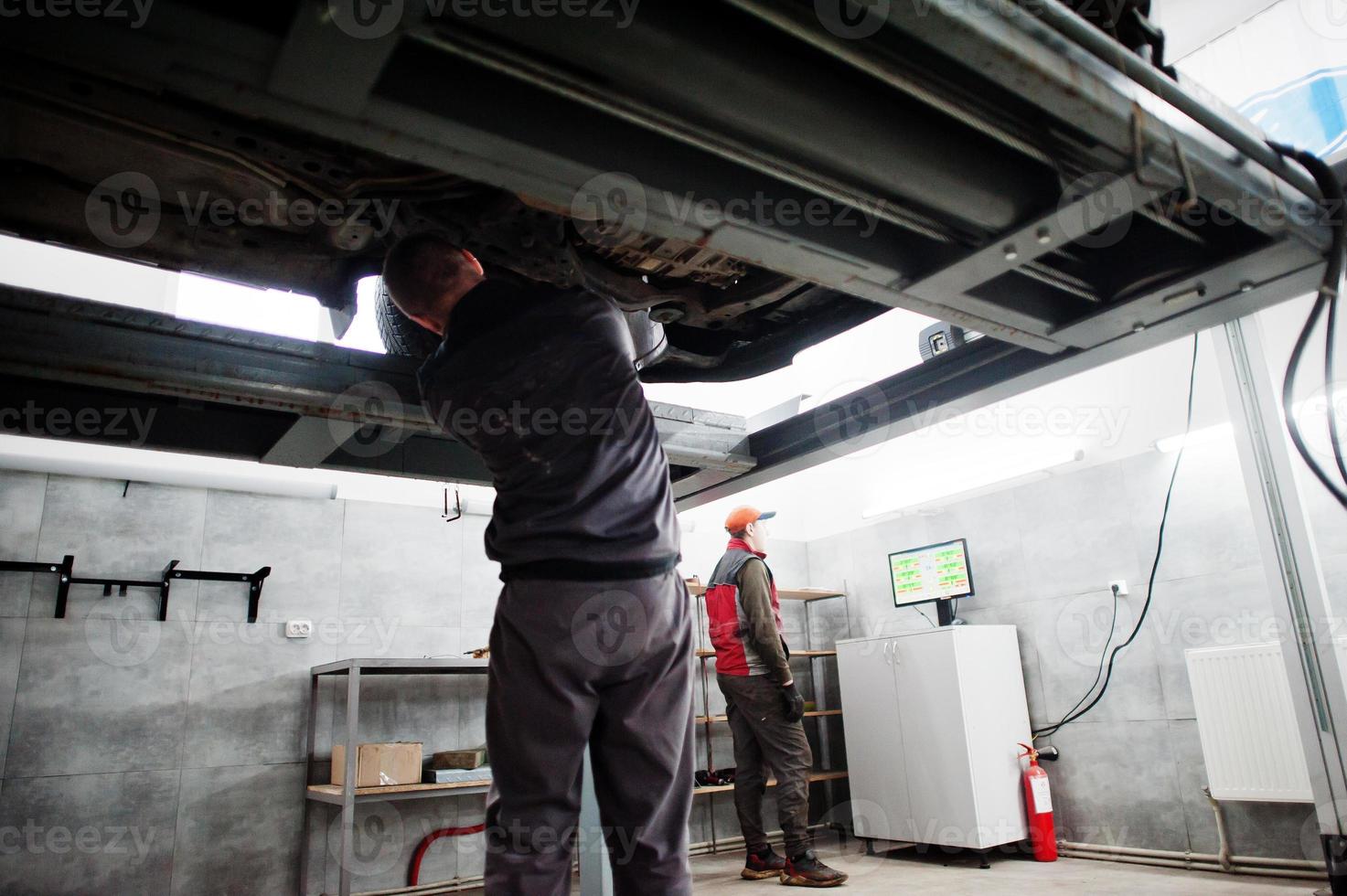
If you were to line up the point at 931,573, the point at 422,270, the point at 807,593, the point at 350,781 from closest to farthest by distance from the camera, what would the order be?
the point at 422,270, the point at 350,781, the point at 931,573, the point at 807,593

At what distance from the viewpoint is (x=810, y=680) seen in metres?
5.02

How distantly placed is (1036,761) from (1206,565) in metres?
1.19

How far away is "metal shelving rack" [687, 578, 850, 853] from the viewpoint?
4.45m

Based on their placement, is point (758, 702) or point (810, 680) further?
point (810, 680)

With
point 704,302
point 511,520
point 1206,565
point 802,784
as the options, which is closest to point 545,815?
point 511,520

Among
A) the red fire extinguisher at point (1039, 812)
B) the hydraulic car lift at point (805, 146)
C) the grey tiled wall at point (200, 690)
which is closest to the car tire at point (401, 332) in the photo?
the hydraulic car lift at point (805, 146)

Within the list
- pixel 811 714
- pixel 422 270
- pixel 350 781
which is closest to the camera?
pixel 422 270

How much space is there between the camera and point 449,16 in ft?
1.96

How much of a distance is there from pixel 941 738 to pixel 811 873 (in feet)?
3.10

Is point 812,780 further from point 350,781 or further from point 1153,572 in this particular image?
point 350,781

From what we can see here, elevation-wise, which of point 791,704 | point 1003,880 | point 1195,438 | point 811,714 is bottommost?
point 1003,880

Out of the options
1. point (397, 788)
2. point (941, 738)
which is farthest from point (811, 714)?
point (397, 788)

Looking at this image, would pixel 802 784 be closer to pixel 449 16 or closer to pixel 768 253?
pixel 768 253

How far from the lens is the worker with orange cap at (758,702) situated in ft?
10.9
